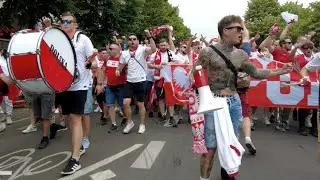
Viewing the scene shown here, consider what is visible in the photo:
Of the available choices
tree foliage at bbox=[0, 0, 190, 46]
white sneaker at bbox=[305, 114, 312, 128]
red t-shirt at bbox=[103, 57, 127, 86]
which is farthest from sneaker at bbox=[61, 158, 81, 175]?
tree foliage at bbox=[0, 0, 190, 46]

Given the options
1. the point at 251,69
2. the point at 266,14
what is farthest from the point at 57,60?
the point at 266,14

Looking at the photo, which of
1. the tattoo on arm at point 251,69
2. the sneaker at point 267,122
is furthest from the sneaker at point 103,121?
the tattoo on arm at point 251,69

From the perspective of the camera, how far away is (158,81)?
10.3 metres

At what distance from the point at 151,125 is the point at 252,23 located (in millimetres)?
63600

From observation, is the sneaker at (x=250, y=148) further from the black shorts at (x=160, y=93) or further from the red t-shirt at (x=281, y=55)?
the black shorts at (x=160, y=93)

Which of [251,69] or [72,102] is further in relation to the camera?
[72,102]

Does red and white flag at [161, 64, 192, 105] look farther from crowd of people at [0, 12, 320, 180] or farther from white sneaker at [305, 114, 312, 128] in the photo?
white sneaker at [305, 114, 312, 128]

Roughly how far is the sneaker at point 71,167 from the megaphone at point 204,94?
2.18 meters

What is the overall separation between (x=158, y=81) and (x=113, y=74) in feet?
5.17

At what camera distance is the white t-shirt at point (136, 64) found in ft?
27.5

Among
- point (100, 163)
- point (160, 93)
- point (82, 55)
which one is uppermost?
point (82, 55)

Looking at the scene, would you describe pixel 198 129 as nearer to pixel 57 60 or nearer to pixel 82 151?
pixel 57 60

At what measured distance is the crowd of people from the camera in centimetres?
431

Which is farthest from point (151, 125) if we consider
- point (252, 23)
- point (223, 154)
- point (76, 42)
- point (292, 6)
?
point (292, 6)
